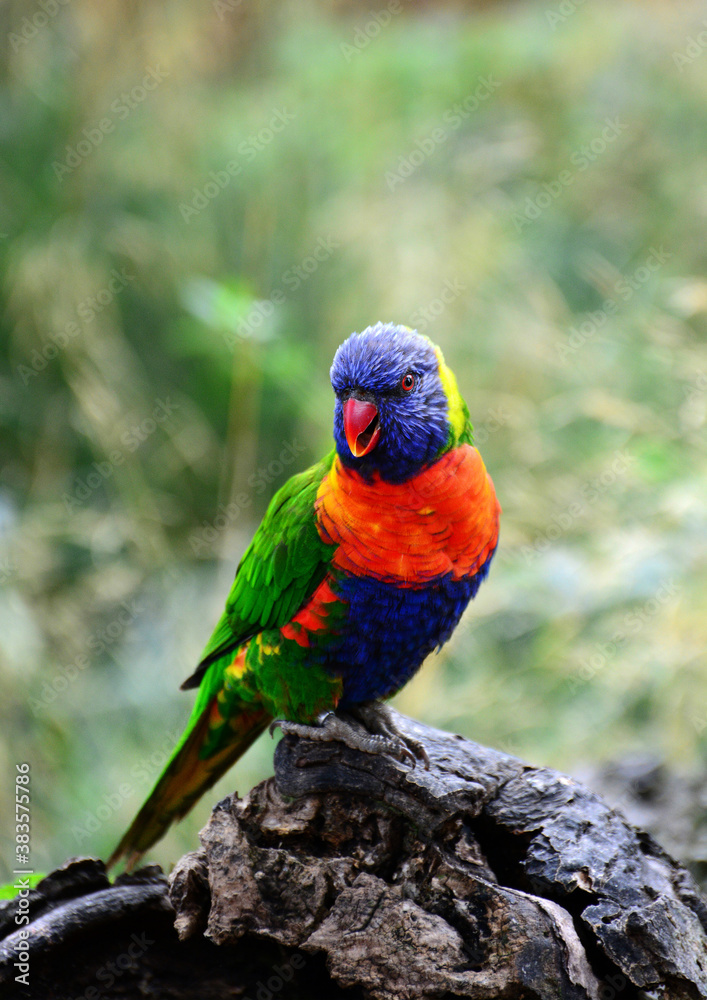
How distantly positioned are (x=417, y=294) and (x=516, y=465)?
0.93 m

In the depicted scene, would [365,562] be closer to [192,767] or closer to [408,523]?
[408,523]

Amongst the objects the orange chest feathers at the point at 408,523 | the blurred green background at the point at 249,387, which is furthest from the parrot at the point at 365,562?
the blurred green background at the point at 249,387

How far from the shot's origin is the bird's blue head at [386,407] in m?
1.53

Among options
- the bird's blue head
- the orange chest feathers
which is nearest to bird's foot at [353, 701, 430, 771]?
the orange chest feathers

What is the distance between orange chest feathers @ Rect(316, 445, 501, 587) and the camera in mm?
1562

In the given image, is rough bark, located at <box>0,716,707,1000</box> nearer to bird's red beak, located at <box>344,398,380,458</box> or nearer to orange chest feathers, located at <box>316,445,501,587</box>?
orange chest feathers, located at <box>316,445,501,587</box>

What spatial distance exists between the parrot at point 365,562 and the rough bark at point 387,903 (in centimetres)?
15

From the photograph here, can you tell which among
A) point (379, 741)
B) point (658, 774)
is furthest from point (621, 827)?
point (658, 774)

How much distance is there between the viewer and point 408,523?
1.56m

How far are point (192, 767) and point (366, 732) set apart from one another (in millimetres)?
481

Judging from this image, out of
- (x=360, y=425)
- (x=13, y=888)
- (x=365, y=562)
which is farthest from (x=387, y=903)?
(x=360, y=425)

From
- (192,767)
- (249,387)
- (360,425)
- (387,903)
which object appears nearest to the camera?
→ (387,903)

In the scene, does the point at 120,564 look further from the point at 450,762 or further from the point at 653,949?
the point at 653,949

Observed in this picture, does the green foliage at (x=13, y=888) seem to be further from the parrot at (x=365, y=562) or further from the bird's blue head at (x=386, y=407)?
the bird's blue head at (x=386, y=407)
